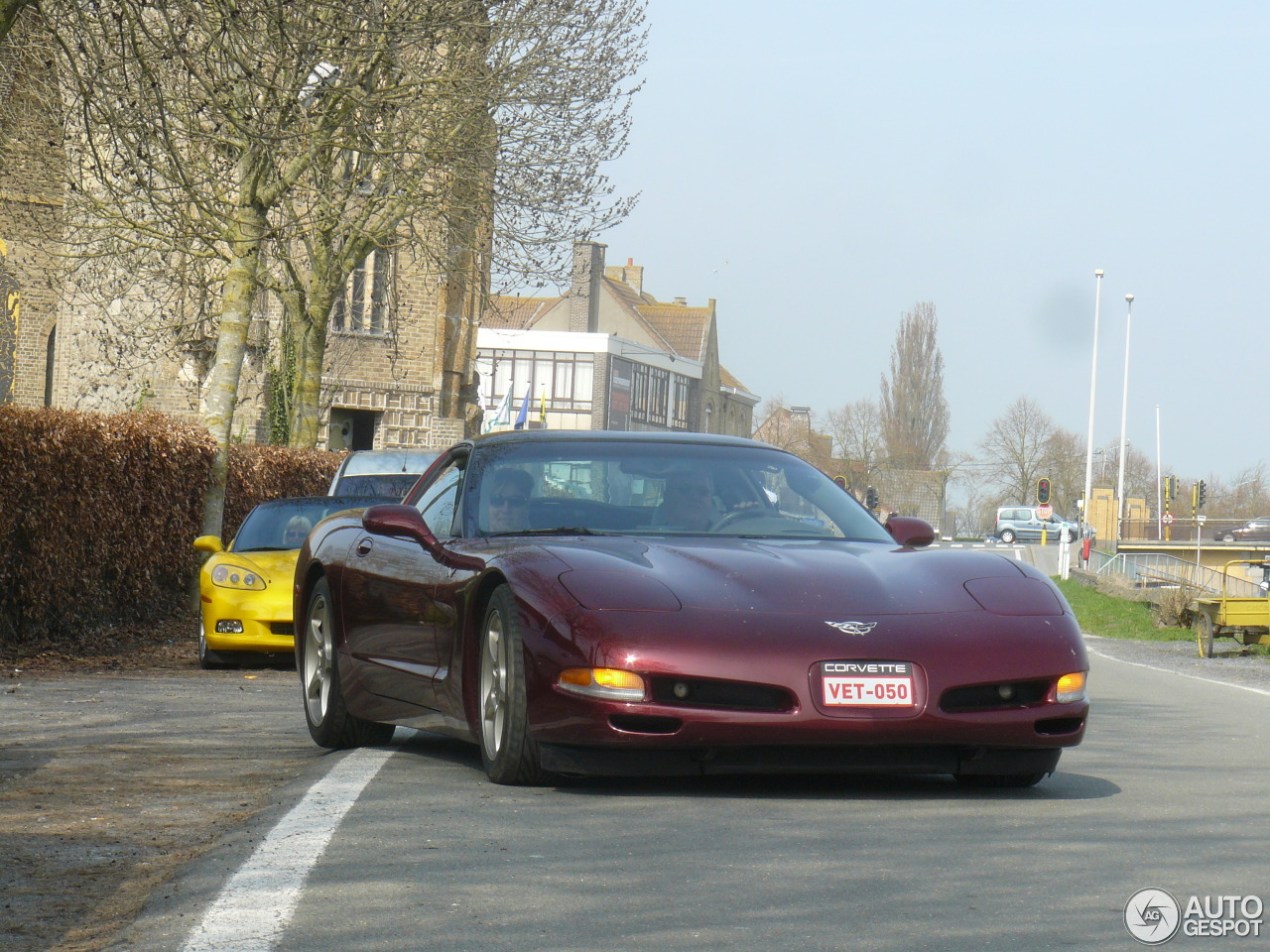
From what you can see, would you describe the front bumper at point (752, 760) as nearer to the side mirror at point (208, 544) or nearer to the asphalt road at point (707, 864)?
the asphalt road at point (707, 864)

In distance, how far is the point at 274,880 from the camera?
14.9 feet

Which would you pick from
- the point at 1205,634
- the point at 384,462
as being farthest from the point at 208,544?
the point at 1205,634

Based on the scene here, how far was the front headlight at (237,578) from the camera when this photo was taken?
47.2ft

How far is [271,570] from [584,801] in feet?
29.9

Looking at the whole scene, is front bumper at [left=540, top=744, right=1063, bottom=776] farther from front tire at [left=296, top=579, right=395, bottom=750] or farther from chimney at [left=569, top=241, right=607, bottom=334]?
Result: chimney at [left=569, top=241, right=607, bottom=334]

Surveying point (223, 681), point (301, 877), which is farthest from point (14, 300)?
point (301, 877)

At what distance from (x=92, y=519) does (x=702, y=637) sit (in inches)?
416

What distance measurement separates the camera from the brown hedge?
13.9 metres

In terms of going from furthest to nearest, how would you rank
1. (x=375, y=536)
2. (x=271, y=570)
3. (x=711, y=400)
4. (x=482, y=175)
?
(x=711, y=400) < (x=482, y=175) < (x=271, y=570) < (x=375, y=536)

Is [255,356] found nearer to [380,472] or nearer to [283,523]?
[380,472]

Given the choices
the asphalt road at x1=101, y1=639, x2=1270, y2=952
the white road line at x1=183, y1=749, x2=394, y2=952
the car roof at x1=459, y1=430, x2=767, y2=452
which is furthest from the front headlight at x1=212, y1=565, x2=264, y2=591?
the white road line at x1=183, y1=749, x2=394, y2=952

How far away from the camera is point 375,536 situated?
25.8 feet

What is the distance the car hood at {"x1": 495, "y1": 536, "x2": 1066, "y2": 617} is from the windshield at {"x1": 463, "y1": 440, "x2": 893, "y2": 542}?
0.36 m

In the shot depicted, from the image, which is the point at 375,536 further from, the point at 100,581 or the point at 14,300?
the point at 14,300
